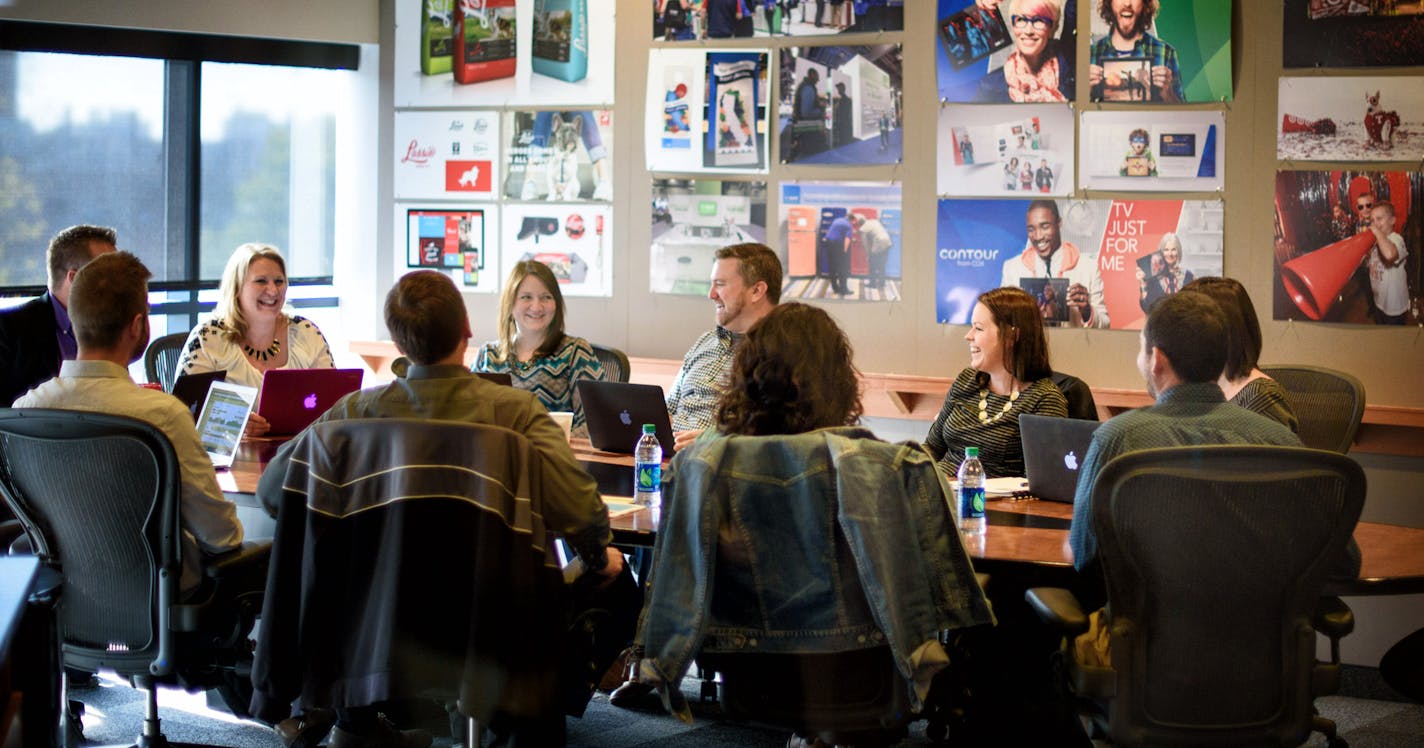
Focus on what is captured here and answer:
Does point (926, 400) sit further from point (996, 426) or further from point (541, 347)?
point (541, 347)

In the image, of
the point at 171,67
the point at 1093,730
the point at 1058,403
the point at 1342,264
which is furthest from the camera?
the point at 171,67

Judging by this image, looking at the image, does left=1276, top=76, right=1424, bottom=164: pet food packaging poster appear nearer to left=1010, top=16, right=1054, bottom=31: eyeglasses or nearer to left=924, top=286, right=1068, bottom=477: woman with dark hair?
left=1010, top=16, right=1054, bottom=31: eyeglasses

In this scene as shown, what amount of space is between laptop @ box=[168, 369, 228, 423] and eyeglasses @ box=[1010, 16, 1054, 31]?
2.95 metres

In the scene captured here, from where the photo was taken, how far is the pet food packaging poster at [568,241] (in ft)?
19.7

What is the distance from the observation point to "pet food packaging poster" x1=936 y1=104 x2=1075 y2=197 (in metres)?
5.17

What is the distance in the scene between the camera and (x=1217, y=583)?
8.98 ft

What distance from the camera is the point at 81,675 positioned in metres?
4.48

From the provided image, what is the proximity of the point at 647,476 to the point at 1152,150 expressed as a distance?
93.7 inches

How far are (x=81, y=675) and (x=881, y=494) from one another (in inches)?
115

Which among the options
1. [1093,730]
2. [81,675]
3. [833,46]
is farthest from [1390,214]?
[81,675]

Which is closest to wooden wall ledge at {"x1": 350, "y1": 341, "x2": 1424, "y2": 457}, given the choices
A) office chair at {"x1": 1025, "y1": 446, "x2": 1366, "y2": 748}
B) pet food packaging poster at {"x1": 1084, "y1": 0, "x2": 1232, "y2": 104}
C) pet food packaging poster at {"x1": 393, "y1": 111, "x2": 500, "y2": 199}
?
pet food packaging poster at {"x1": 393, "y1": 111, "x2": 500, "y2": 199}

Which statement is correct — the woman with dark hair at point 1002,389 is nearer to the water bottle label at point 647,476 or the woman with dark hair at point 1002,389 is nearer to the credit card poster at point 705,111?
the water bottle label at point 647,476

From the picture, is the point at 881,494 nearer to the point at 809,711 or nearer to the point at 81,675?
the point at 809,711

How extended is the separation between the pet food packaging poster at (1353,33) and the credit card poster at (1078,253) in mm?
A: 576
